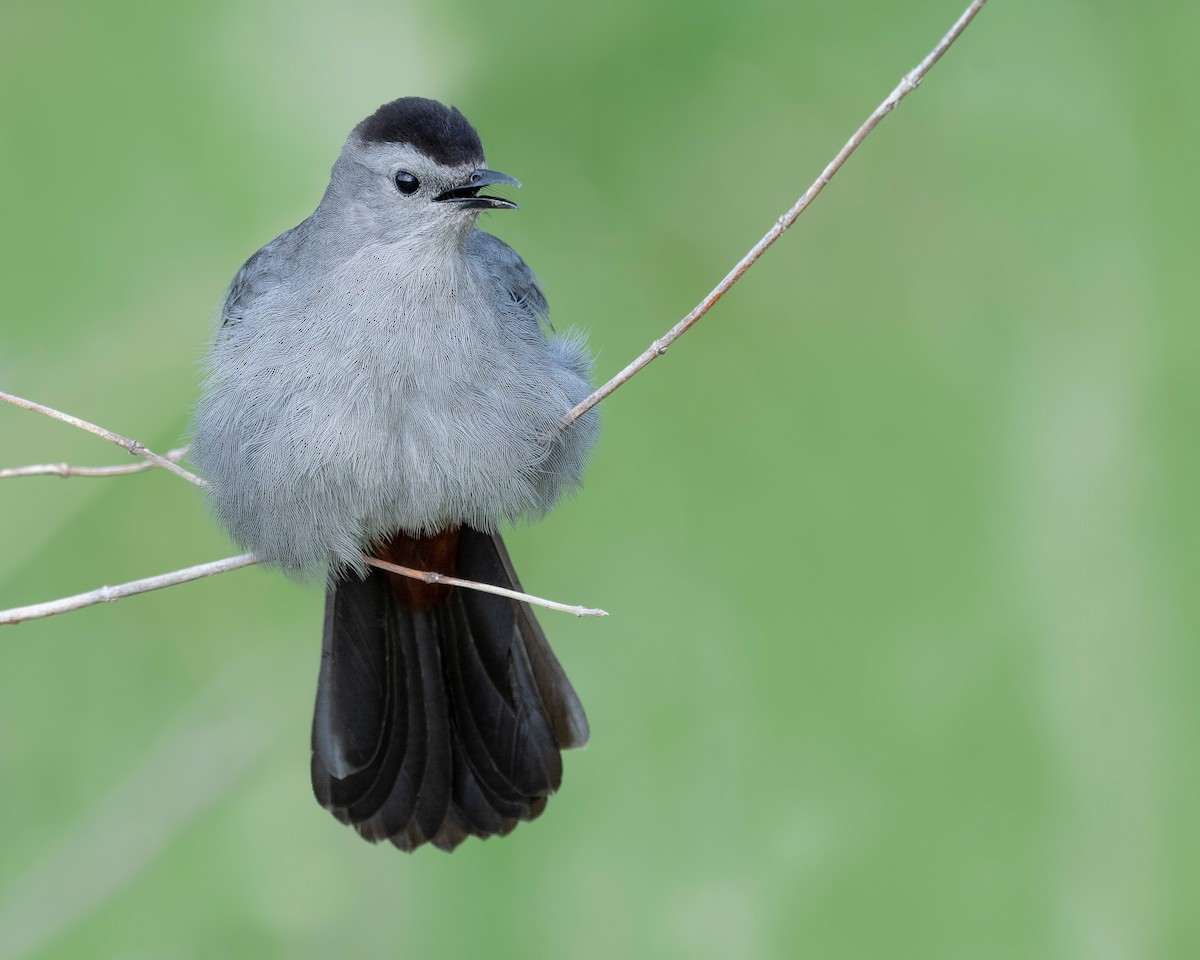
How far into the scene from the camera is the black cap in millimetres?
1290

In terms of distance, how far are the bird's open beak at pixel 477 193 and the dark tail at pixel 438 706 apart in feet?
1.32

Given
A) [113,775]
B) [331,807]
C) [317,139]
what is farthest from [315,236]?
[113,775]

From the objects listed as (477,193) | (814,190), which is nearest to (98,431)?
(477,193)

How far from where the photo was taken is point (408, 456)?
1.34 metres

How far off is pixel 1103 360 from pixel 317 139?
3.63ft

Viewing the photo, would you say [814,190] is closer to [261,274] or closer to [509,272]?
[509,272]

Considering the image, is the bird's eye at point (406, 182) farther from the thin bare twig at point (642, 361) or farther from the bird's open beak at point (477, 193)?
the thin bare twig at point (642, 361)

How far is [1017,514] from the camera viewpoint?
1.81 m

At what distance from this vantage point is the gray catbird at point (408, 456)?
1.32 meters

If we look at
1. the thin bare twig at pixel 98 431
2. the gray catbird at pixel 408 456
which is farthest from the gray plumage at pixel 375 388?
the thin bare twig at pixel 98 431

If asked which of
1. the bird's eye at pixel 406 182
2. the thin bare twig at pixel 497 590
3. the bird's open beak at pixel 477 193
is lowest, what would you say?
the thin bare twig at pixel 497 590

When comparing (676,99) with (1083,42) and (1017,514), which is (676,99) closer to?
(1083,42)

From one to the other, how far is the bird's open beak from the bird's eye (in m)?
0.03

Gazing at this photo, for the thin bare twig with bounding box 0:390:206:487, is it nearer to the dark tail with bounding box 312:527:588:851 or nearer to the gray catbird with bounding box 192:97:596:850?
the gray catbird with bounding box 192:97:596:850
